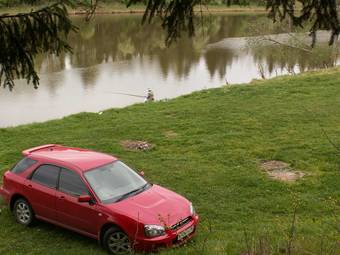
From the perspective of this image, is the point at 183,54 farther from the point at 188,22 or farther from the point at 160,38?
the point at 188,22

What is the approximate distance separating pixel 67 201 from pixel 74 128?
8123 millimetres

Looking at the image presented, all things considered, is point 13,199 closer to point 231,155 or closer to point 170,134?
point 231,155

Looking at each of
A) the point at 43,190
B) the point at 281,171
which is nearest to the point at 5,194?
the point at 43,190

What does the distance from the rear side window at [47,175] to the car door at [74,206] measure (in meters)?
0.15

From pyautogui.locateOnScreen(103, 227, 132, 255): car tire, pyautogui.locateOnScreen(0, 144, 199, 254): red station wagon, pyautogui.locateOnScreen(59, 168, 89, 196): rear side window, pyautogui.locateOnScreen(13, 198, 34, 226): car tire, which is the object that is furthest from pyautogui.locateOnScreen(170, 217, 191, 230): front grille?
pyautogui.locateOnScreen(13, 198, 34, 226): car tire

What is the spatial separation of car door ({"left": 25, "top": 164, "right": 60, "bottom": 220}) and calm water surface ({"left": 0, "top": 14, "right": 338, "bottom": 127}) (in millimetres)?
13322

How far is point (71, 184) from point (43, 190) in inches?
26.1

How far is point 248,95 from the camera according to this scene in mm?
19047

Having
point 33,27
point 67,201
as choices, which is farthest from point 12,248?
point 33,27

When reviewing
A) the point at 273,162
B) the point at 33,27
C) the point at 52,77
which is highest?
the point at 33,27

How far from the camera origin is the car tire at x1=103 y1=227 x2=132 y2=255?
27.7 feet

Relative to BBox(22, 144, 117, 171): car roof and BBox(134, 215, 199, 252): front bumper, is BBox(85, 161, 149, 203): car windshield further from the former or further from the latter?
BBox(134, 215, 199, 252): front bumper

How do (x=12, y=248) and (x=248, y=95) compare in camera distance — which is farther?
(x=248, y=95)

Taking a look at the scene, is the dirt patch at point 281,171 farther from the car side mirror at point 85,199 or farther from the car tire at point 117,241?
the car side mirror at point 85,199
